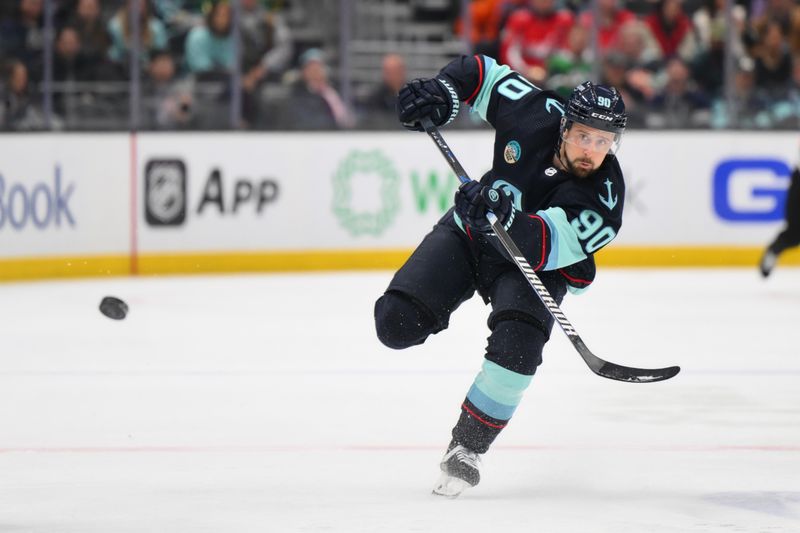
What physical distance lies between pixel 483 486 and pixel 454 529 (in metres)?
0.49

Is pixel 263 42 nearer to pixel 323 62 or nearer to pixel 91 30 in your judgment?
pixel 323 62

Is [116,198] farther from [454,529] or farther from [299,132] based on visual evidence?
[454,529]

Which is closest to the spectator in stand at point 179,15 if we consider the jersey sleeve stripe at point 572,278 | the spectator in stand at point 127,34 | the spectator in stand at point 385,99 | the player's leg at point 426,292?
the spectator in stand at point 127,34

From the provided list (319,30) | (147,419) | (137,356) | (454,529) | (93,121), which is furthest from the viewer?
(319,30)

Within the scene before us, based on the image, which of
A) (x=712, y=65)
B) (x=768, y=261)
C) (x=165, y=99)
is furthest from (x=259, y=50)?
(x=768, y=261)

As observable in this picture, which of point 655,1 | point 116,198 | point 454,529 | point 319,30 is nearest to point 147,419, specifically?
point 454,529

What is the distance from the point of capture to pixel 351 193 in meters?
9.02

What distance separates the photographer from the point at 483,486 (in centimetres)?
368

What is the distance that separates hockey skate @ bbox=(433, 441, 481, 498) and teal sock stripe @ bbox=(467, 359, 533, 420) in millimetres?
121

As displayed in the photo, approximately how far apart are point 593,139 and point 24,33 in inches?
225

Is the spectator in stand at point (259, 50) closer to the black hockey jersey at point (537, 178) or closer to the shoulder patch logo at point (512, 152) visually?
the black hockey jersey at point (537, 178)

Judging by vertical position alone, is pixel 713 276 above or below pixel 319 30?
below

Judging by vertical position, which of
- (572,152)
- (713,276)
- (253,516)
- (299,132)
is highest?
(572,152)

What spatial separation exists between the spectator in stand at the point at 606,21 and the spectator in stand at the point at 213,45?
2.21 m
